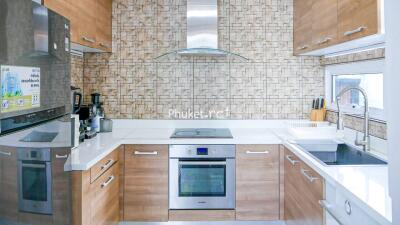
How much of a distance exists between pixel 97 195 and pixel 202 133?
1.09 meters

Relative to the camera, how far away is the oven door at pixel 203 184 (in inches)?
103

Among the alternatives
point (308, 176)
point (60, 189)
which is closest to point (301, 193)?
point (308, 176)

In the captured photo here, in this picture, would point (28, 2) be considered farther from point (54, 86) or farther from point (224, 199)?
point (224, 199)

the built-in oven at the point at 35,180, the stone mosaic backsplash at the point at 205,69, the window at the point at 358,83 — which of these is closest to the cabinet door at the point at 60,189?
the built-in oven at the point at 35,180

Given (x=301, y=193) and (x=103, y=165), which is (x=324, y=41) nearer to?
(x=301, y=193)

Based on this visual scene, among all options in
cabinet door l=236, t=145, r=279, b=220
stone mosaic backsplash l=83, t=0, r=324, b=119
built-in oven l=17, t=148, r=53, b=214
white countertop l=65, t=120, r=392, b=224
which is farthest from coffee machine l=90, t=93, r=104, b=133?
built-in oven l=17, t=148, r=53, b=214

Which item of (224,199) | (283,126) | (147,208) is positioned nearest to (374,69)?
(283,126)

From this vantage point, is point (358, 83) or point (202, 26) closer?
point (358, 83)

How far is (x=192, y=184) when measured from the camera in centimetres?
262

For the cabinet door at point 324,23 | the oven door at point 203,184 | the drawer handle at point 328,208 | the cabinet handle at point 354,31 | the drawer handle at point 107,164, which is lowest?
the oven door at point 203,184

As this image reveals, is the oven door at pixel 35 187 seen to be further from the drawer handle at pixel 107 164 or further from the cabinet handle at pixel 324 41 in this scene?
the cabinet handle at pixel 324 41

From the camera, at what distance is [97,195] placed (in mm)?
2078

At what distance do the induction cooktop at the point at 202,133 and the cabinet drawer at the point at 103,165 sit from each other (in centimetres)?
50

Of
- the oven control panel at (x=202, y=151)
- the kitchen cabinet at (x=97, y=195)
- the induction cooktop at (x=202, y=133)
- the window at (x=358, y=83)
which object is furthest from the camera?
the induction cooktop at (x=202, y=133)
